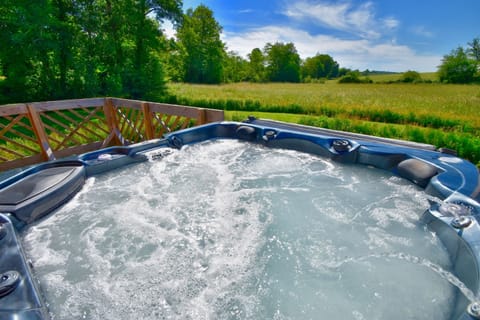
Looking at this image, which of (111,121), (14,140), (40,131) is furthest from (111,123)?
(14,140)

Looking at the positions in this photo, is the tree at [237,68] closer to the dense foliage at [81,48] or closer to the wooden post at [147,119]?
the dense foliage at [81,48]

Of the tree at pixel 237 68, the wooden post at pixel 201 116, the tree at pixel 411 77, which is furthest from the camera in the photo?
the tree at pixel 237 68

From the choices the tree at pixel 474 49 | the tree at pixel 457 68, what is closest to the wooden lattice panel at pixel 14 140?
the tree at pixel 457 68

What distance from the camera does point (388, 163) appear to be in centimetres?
268

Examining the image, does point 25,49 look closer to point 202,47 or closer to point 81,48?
point 81,48

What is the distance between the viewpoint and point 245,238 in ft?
5.85

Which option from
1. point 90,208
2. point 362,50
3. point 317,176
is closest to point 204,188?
point 90,208

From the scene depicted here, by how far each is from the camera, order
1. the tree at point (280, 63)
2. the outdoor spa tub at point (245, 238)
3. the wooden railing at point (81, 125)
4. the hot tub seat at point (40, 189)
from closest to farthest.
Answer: the outdoor spa tub at point (245, 238) → the hot tub seat at point (40, 189) → the wooden railing at point (81, 125) → the tree at point (280, 63)

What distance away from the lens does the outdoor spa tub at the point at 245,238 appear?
1285 mm

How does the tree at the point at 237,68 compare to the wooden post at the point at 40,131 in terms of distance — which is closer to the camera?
the wooden post at the point at 40,131

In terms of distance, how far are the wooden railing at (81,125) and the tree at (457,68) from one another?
3387cm

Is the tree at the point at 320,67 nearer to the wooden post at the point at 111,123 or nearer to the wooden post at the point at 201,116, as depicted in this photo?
the wooden post at the point at 111,123

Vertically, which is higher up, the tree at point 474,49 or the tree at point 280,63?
the tree at point 474,49

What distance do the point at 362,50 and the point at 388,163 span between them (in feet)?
50.1
